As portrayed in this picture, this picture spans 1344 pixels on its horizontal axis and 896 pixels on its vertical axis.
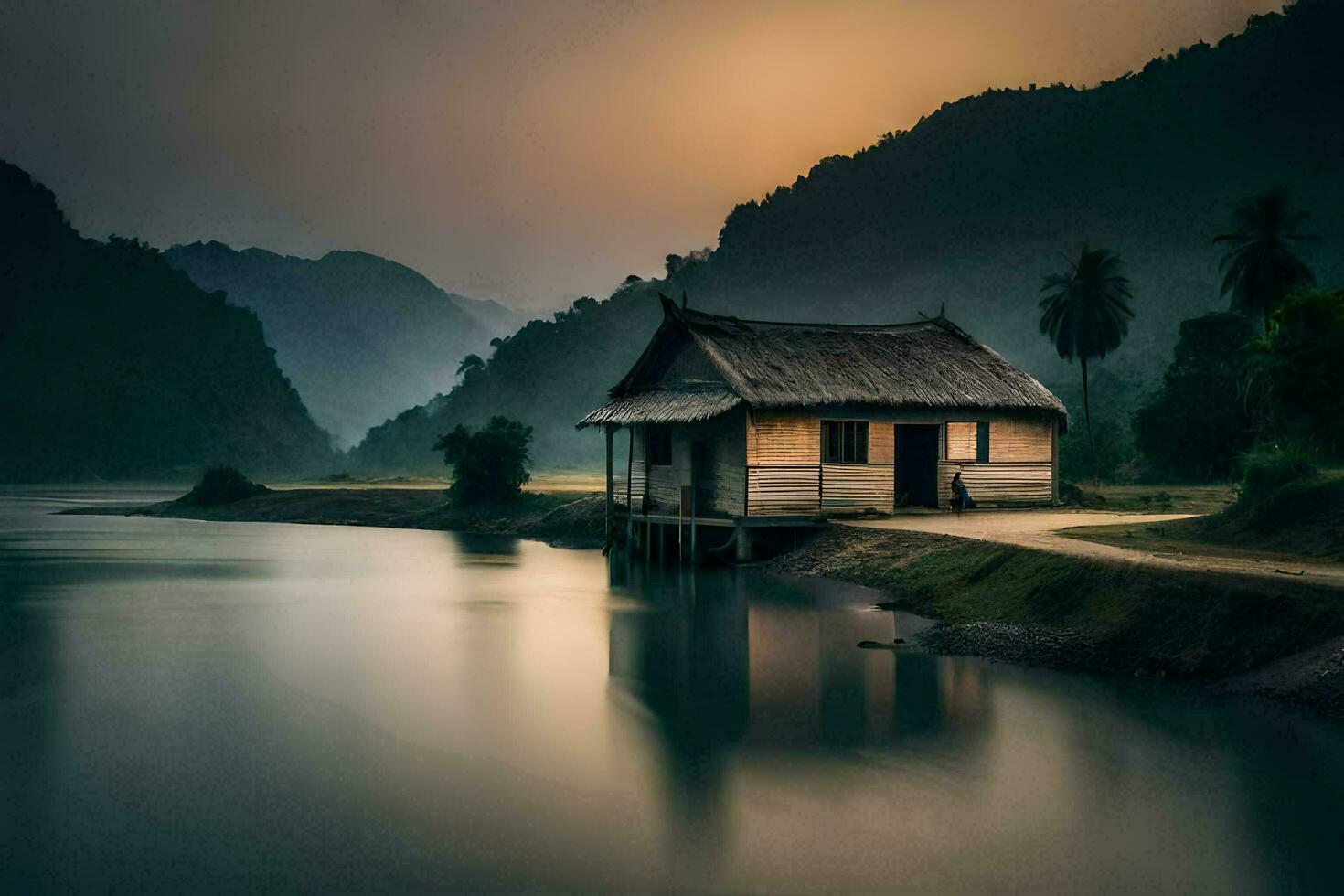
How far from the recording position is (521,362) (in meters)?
162

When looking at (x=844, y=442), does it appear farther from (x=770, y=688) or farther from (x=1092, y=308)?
(x=1092, y=308)

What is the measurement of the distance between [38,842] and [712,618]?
14861mm

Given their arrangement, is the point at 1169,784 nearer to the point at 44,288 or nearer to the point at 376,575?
the point at 376,575

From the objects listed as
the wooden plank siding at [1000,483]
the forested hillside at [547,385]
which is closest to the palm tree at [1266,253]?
the wooden plank siding at [1000,483]

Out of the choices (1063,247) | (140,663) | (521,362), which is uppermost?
(1063,247)

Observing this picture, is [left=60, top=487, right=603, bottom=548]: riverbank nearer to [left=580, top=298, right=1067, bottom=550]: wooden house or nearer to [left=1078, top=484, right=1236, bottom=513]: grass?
[left=580, top=298, right=1067, bottom=550]: wooden house

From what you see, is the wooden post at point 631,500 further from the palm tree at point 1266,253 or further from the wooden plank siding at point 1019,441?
the palm tree at point 1266,253

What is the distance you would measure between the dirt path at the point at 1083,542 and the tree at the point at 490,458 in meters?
25.5

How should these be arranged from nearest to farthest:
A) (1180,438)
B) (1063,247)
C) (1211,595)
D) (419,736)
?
(419,736) < (1211,595) < (1180,438) < (1063,247)

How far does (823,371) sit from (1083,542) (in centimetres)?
1118

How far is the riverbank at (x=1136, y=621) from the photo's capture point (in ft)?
49.3

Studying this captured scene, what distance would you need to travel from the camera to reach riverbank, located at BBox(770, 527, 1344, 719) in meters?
15.0

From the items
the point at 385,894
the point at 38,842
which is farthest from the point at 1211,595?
the point at 38,842

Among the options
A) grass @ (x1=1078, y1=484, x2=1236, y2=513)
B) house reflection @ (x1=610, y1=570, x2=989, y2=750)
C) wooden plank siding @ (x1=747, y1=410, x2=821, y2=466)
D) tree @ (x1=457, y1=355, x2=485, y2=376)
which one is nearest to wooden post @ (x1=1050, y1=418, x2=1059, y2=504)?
grass @ (x1=1078, y1=484, x2=1236, y2=513)
